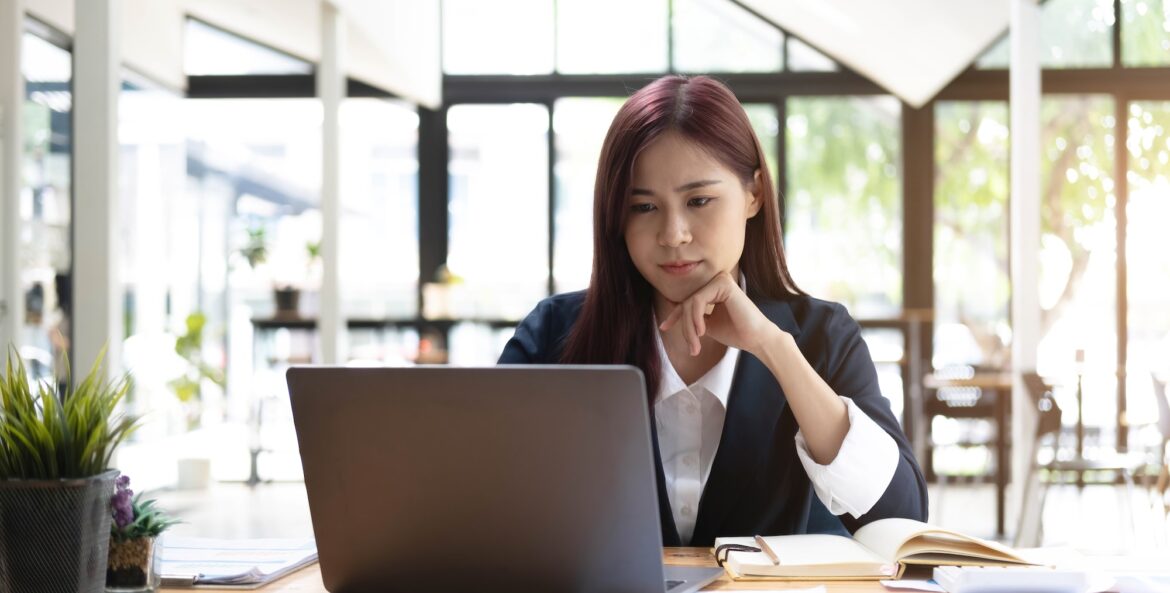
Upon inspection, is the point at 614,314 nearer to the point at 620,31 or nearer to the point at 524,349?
the point at 524,349

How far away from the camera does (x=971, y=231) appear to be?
335 inches

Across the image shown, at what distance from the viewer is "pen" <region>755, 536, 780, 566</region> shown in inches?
51.0

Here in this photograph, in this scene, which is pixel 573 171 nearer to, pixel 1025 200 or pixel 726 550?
pixel 1025 200

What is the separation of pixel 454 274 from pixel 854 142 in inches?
120

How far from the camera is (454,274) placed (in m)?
8.68

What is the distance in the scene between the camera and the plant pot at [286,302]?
8062mm

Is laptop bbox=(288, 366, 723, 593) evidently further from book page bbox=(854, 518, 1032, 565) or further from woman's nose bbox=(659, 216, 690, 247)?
woman's nose bbox=(659, 216, 690, 247)

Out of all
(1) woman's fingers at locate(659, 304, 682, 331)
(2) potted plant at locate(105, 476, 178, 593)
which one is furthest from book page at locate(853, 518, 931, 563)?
(2) potted plant at locate(105, 476, 178, 593)

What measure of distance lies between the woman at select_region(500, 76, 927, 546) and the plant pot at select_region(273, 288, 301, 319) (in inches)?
259

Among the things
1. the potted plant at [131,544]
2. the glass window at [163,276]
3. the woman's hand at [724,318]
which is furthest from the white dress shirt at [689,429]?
the glass window at [163,276]

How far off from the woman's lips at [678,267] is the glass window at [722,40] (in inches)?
285

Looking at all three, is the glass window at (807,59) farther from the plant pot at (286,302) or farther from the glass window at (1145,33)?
the plant pot at (286,302)

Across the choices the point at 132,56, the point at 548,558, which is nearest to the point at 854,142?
the point at 132,56

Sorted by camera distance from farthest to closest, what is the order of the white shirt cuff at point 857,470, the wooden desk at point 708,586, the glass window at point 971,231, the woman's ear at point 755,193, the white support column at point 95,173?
the glass window at point 971,231, the white support column at point 95,173, the woman's ear at point 755,193, the white shirt cuff at point 857,470, the wooden desk at point 708,586
